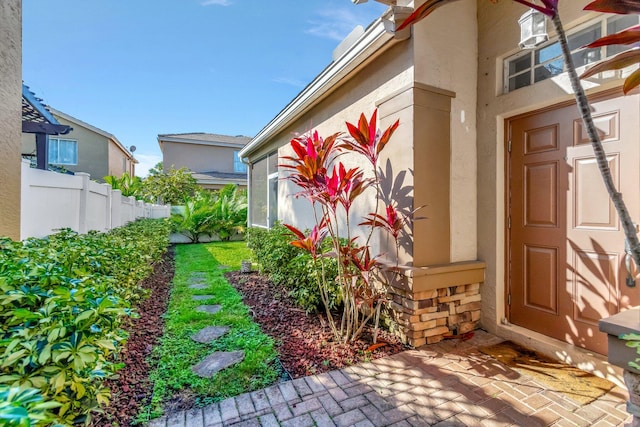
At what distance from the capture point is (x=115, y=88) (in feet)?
50.3

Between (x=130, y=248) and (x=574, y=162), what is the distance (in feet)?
17.0

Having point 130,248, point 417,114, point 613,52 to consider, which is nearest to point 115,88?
point 130,248

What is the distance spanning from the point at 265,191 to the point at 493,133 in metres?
6.89

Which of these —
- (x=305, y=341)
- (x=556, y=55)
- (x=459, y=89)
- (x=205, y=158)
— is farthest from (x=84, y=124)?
(x=556, y=55)

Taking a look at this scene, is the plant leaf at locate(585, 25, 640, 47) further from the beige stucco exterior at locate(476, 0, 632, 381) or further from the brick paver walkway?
the brick paver walkway

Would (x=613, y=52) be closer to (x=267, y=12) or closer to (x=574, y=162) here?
(x=574, y=162)

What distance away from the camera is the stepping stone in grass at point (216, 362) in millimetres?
2921

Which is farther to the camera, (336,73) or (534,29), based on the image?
(336,73)

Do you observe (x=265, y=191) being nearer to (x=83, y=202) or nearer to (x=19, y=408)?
(x=83, y=202)

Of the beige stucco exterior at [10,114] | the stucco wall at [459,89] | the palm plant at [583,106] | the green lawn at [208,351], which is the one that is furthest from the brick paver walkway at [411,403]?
the beige stucco exterior at [10,114]

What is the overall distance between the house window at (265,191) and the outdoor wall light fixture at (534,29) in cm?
575

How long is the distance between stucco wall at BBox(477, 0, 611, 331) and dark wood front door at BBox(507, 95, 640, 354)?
121 mm

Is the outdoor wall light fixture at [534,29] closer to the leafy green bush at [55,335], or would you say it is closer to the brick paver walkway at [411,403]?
the brick paver walkway at [411,403]

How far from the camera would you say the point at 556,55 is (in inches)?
125
